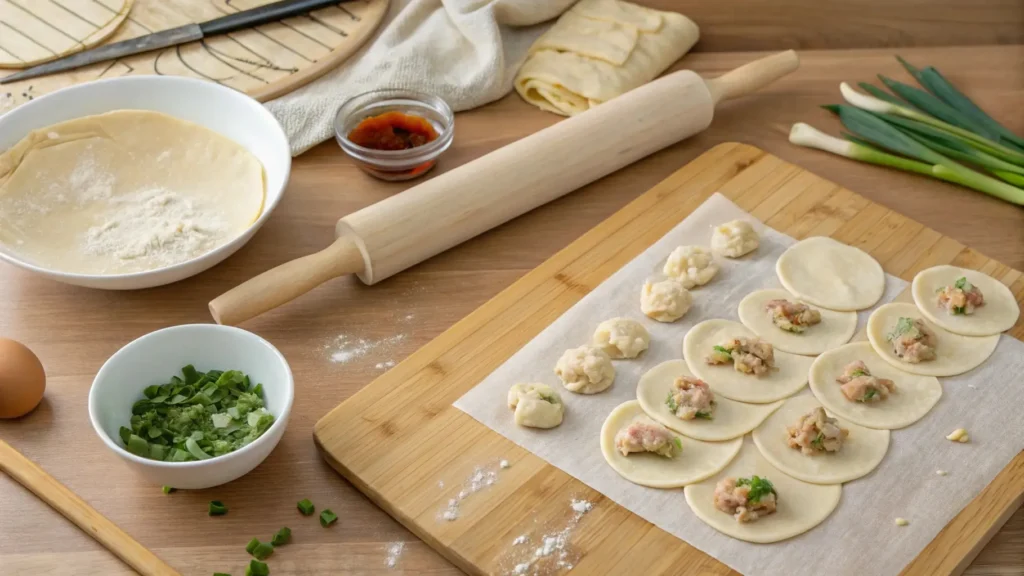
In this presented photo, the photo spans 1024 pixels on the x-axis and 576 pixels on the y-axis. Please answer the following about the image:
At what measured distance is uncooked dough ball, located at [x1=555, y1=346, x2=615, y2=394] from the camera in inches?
80.2

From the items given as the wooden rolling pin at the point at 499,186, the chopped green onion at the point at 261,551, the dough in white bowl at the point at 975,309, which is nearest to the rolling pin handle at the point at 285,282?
the wooden rolling pin at the point at 499,186

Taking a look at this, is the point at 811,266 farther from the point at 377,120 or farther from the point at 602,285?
the point at 377,120

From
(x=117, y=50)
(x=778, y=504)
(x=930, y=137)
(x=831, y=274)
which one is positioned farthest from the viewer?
(x=117, y=50)

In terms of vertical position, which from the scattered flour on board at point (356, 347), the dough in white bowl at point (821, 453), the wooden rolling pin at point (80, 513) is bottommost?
the wooden rolling pin at point (80, 513)

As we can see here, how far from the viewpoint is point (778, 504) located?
186 centimetres

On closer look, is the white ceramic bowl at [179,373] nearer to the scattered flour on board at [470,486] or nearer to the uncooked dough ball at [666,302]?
the scattered flour on board at [470,486]

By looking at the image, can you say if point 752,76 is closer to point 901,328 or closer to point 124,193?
point 901,328

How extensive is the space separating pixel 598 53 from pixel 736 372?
1140 millimetres

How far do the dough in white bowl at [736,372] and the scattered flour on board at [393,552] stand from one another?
686mm

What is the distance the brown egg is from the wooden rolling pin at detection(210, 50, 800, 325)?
1.17 feet

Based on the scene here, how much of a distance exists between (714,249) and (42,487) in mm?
1479

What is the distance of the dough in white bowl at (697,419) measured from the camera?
6.48 feet

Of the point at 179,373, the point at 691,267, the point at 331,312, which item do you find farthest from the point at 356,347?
the point at 691,267

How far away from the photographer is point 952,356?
2145 mm
